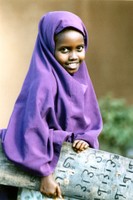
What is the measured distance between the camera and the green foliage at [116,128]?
24.9 ft

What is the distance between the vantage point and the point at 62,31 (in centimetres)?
360

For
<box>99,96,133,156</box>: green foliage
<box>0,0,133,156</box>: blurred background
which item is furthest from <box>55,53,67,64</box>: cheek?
<box>0,0,133,156</box>: blurred background

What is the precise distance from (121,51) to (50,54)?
455 cm

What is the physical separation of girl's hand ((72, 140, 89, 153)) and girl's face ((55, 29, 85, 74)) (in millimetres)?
338

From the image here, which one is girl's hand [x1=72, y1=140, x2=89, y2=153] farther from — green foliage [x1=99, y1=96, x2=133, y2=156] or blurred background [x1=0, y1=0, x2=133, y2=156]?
blurred background [x1=0, y1=0, x2=133, y2=156]

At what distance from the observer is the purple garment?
11.3 feet

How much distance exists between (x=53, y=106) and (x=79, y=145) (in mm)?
220

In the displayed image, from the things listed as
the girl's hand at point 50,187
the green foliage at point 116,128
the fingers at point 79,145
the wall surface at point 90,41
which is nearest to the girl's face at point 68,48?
the fingers at point 79,145

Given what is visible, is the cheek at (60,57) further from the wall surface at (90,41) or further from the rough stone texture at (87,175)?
the wall surface at (90,41)

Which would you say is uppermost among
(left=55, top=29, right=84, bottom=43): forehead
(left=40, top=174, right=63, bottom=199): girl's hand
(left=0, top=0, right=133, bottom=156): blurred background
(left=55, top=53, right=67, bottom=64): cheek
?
(left=0, top=0, right=133, bottom=156): blurred background

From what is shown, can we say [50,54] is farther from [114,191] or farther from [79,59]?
[114,191]

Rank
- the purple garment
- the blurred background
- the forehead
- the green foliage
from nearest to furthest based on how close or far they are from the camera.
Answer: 1. the purple garment
2. the forehead
3. the green foliage
4. the blurred background

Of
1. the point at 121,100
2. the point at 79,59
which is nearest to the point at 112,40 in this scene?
the point at 121,100

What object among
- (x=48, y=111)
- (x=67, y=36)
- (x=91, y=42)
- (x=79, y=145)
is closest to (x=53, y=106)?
(x=48, y=111)
